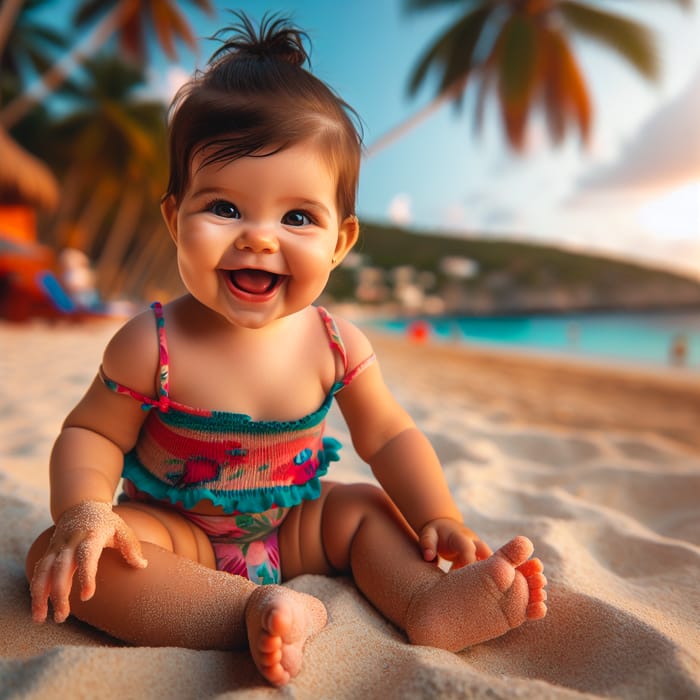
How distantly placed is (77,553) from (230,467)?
324 mm

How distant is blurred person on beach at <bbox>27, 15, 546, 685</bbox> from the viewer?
96 cm

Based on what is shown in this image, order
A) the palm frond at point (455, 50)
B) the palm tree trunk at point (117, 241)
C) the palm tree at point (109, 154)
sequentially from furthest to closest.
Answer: the palm tree trunk at point (117, 241), the palm tree at point (109, 154), the palm frond at point (455, 50)

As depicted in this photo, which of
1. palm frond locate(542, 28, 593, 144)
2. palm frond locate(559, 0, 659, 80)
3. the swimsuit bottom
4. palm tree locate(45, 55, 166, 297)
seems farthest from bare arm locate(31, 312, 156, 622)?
palm tree locate(45, 55, 166, 297)

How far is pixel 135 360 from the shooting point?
1123 mm

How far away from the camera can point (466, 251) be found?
56.3 meters

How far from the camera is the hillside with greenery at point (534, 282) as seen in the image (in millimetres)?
51531

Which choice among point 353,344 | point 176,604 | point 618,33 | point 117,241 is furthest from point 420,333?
point 176,604

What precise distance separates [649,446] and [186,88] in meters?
2.28

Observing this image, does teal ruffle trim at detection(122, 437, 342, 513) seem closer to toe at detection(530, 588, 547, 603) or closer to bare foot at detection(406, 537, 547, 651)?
bare foot at detection(406, 537, 547, 651)

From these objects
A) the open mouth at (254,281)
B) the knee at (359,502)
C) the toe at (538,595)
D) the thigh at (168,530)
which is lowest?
the thigh at (168,530)

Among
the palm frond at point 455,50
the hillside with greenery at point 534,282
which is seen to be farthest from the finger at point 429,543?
the hillside with greenery at point 534,282

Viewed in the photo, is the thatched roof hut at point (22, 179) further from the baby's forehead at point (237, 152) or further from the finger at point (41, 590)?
the finger at point (41, 590)

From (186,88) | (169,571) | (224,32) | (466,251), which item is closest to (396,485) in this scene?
(169,571)

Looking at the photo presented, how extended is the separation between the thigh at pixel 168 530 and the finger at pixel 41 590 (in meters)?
0.19
